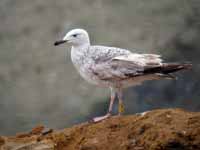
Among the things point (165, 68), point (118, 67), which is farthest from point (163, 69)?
point (118, 67)

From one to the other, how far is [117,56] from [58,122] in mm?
5798

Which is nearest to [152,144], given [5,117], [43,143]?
[43,143]

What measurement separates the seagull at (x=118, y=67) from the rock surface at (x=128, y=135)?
36cm

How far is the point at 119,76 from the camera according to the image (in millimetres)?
8891

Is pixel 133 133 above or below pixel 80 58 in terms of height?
below

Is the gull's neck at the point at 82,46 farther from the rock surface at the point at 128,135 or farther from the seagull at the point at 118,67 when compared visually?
the rock surface at the point at 128,135

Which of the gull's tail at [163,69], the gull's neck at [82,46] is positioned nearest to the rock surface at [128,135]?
the gull's tail at [163,69]

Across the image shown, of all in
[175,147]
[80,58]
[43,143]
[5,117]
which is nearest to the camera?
[175,147]

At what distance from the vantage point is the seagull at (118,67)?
8.79 m

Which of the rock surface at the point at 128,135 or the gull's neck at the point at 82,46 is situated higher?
the gull's neck at the point at 82,46

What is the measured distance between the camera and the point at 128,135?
809 centimetres

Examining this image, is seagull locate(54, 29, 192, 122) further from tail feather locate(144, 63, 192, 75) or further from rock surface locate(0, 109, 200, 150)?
rock surface locate(0, 109, 200, 150)

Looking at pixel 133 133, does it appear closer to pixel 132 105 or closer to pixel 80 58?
pixel 80 58

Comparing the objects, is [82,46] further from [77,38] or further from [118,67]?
[118,67]
